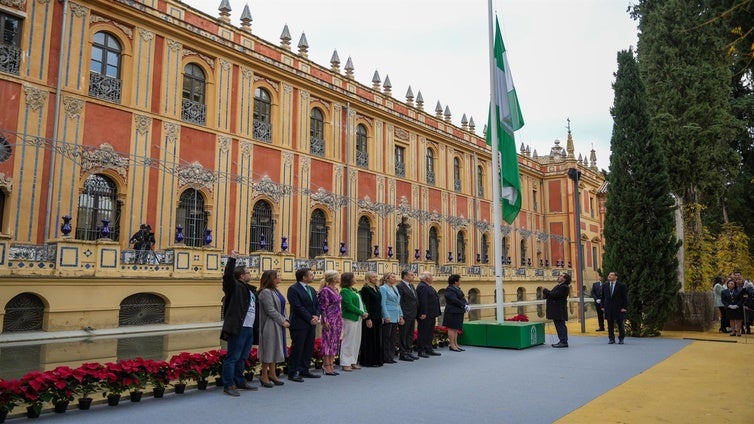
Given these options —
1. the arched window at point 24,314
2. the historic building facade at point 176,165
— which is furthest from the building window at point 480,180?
the arched window at point 24,314

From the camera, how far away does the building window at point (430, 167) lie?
28172 mm

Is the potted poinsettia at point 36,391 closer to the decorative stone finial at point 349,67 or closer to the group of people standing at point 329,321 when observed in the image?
the group of people standing at point 329,321

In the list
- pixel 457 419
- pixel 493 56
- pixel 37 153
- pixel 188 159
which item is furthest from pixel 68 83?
pixel 457 419

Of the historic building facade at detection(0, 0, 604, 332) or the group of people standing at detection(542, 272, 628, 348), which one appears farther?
the historic building facade at detection(0, 0, 604, 332)

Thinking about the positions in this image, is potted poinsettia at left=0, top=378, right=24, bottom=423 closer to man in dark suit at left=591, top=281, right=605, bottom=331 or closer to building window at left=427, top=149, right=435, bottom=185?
man in dark suit at left=591, top=281, right=605, bottom=331

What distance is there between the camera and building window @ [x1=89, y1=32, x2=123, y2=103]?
15273 mm

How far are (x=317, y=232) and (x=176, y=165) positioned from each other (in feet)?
21.3

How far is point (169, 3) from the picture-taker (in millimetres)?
17172

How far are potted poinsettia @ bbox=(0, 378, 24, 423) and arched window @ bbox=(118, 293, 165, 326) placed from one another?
9.33 meters

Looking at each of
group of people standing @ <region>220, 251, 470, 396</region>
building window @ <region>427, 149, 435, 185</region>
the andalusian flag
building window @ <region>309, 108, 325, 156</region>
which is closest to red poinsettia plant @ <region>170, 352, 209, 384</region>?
group of people standing @ <region>220, 251, 470, 396</region>

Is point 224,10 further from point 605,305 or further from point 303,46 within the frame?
Answer: point 605,305

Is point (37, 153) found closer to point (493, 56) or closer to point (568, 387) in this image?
point (493, 56)

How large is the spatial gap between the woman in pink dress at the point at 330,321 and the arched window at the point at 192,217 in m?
10.2

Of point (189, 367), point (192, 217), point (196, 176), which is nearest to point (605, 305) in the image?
point (189, 367)
